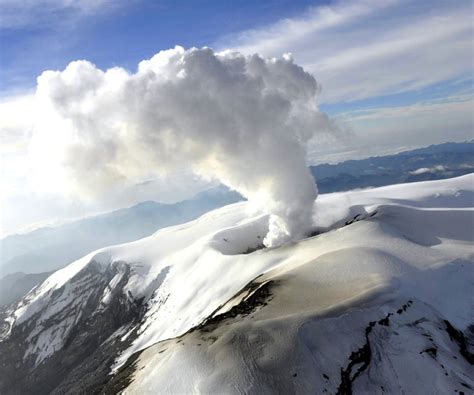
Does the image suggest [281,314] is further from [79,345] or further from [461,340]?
[79,345]

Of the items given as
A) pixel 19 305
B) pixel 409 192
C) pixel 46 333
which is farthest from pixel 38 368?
pixel 409 192

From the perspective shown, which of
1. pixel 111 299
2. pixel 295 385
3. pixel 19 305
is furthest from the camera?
pixel 19 305

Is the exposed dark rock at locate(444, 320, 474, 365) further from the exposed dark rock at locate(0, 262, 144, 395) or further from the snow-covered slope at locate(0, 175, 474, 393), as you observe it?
the exposed dark rock at locate(0, 262, 144, 395)

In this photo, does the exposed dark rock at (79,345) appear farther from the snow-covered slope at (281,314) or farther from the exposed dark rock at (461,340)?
the exposed dark rock at (461,340)

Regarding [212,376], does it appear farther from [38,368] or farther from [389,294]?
Answer: [38,368]

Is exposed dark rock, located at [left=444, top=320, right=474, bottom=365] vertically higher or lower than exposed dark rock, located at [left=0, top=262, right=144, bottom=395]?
higher

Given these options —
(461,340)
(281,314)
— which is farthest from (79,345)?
(461,340)

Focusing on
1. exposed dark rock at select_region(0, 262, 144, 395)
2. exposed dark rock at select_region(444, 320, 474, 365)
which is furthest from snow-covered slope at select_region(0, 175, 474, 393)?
exposed dark rock at select_region(0, 262, 144, 395)

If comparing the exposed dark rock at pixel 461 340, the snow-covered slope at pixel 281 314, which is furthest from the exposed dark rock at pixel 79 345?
the exposed dark rock at pixel 461 340
